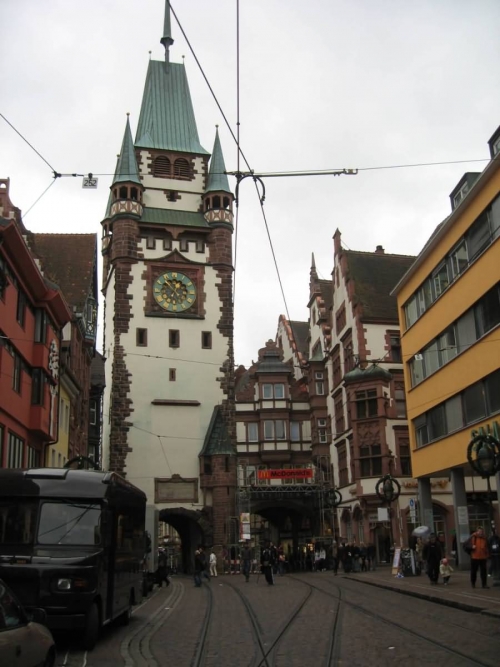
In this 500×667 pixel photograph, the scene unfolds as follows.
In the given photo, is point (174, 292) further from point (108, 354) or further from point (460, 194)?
point (460, 194)

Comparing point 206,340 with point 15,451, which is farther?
point 206,340

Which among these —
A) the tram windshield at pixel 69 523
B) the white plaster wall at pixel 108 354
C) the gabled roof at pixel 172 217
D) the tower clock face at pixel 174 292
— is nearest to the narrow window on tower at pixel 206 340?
the tower clock face at pixel 174 292

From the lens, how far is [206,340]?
4675 cm

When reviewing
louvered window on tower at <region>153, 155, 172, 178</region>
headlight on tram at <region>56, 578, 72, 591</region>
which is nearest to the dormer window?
headlight on tram at <region>56, 578, 72, 591</region>

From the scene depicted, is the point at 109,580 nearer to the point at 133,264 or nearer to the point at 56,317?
the point at 56,317

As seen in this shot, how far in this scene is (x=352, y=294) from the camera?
1761 inches

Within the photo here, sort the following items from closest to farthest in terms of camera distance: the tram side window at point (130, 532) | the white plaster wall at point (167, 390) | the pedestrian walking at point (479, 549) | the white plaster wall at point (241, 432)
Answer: the tram side window at point (130, 532) < the pedestrian walking at point (479, 549) < the white plaster wall at point (167, 390) < the white plaster wall at point (241, 432)

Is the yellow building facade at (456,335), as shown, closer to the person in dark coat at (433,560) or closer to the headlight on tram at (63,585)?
the person in dark coat at (433,560)

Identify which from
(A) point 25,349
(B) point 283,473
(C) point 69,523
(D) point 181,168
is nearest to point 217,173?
(D) point 181,168

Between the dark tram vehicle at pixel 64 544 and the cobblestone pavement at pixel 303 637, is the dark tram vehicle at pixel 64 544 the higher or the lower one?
the higher one

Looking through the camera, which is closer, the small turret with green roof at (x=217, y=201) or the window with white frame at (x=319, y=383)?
the small turret with green roof at (x=217, y=201)

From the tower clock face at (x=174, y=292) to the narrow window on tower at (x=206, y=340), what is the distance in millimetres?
1830

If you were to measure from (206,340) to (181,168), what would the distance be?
11.4 metres

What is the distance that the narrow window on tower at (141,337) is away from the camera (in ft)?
150
